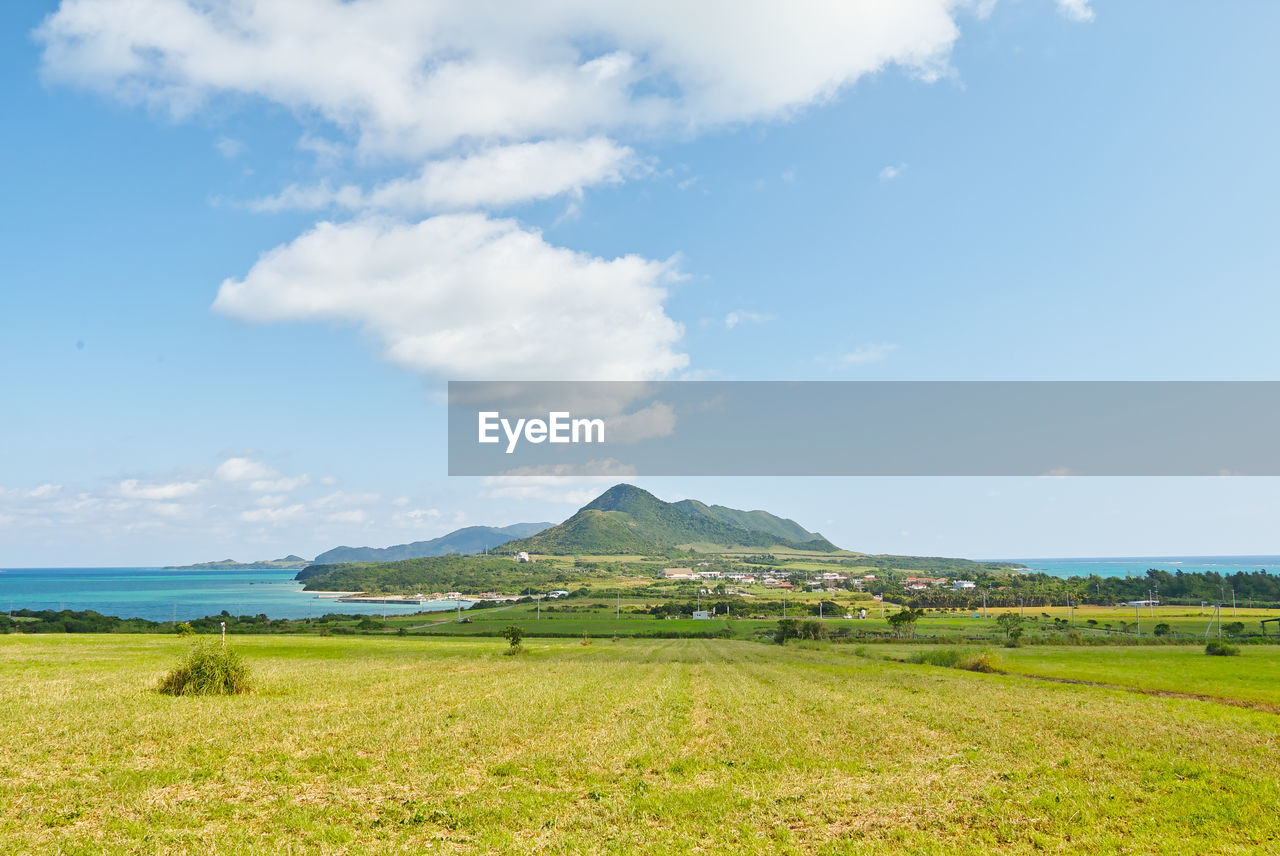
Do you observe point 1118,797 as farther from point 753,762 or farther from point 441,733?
point 441,733

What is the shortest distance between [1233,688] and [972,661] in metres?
25.8

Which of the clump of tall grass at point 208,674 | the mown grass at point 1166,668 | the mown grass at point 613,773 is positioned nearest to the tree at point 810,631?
the mown grass at point 1166,668

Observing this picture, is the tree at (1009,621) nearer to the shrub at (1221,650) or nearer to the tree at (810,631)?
the tree at (810,631)

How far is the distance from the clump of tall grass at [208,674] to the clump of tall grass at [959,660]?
222ft

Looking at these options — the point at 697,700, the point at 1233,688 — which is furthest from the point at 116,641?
the point at 1233,688

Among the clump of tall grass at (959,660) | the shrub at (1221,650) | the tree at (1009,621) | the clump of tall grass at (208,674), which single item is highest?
the clump of tall grass at (208,674)

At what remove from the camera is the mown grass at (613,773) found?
14.8 meters

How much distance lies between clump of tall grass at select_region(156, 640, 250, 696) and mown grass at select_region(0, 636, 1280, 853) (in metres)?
1.29

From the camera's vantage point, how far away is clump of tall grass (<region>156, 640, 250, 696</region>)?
3331cm

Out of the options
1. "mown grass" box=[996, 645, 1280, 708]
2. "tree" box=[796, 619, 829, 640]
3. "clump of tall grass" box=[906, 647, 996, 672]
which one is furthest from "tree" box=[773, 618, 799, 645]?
"clump of tall grass" box=[906, 647, 996, 672]

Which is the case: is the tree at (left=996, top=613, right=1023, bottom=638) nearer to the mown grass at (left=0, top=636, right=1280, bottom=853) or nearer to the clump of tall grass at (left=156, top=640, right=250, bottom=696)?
the mown grass at (left=0, top=636, right=1280, bottom=853)

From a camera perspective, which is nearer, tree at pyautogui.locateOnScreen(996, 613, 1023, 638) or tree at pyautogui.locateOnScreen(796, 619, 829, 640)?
tree at pyautogui.locateOnScreen(796, 619, 829, 640)

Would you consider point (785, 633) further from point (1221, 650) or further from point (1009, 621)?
point (1221, 650)

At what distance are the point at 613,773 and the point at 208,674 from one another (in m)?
24.1
